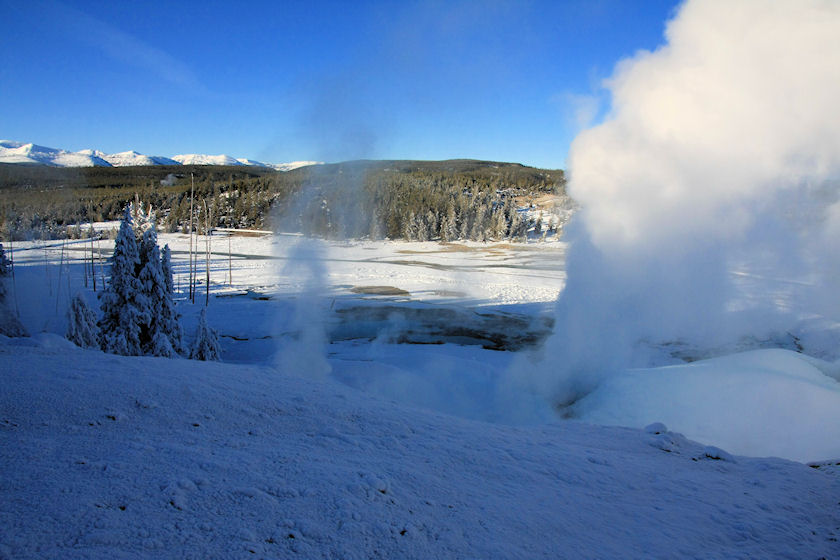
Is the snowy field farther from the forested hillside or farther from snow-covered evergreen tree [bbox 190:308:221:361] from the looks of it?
the forested hillside

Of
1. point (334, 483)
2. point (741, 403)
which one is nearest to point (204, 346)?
point (334, 483)

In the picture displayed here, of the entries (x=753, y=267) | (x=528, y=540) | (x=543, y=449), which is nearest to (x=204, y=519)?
(x=528, y=540)

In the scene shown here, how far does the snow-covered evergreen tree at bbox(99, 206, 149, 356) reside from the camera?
15.5 meters

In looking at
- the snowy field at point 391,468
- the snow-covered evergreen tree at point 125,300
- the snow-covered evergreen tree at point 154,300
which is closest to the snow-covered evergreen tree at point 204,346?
the snow-covered evergreen tree at point 154,300

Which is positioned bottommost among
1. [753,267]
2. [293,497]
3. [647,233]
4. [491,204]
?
[293,497]

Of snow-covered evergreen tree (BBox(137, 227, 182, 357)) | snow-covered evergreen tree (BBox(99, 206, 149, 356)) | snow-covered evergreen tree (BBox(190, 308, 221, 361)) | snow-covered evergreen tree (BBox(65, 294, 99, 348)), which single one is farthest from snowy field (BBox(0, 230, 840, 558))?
snow-covered evergreen tree (BBox(137, 227, 182, 357))

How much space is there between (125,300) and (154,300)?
887mm

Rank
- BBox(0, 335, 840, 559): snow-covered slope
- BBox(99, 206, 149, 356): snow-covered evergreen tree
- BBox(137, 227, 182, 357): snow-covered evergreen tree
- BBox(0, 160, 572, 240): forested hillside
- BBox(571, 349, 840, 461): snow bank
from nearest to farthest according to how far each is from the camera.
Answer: BBox(0, 335, 840, 559): snow-covered slope
BBox(571, 349, 840, 461): snow bank
BBox(99, 206, 149, 356): snow-covered evergreen tree
BBox(137, 227, 182, 357): snow-covered evergreen tree
BBox(0, 160, 572, 240): forested hillside

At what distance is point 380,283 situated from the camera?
1345 inches

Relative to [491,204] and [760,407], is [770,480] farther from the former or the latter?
[491,204]

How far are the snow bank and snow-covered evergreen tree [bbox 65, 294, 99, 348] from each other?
589 inches

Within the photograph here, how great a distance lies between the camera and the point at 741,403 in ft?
30.5

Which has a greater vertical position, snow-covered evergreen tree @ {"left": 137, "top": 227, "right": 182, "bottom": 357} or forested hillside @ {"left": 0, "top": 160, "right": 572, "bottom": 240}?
forested hillside @ {"left": 0, "top": 160, "right": 572, "bottom": 240}

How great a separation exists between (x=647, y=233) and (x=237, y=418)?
12.6m
